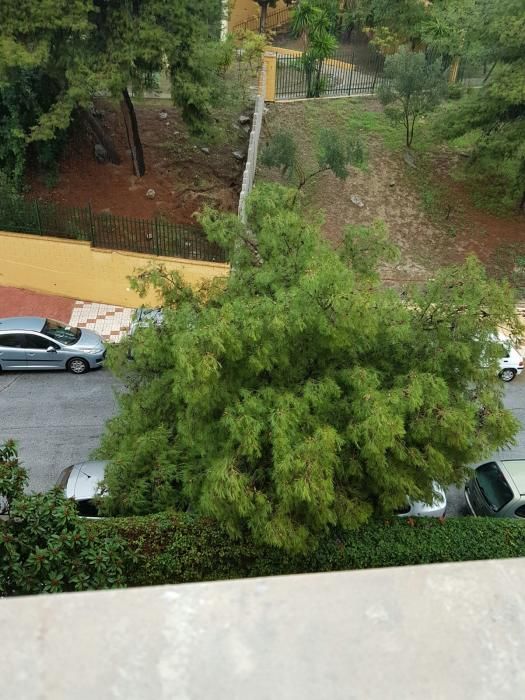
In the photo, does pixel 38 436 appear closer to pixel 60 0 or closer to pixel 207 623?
pixel 60 0

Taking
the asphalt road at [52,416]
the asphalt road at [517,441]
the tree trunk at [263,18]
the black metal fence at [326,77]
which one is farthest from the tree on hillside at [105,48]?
the tree trunk at [263,18]

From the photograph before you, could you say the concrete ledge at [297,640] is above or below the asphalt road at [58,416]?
above

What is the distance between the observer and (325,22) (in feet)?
85.0

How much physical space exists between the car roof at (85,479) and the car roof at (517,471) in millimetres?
7000

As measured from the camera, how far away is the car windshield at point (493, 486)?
1023 centimetres

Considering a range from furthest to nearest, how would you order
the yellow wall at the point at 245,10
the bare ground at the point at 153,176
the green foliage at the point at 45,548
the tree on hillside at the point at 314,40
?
1. the yellow wall at the point at 245,10
2. the tree on hillside at the point at 314,40
3. the bare ground at the point at 153,176
4. the green foliage at the point at 45,548

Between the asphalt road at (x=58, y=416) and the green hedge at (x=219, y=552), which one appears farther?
the asphalt road at (x=58, y=416)

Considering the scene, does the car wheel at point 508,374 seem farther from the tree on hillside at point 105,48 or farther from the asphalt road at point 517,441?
the tree on hillside at point 105,48

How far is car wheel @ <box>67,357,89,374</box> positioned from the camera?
14.1 metres

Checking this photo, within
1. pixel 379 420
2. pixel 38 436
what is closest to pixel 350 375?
pixel 379 420

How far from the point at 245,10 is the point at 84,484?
1218 inches

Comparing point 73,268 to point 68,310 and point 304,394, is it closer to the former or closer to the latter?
point 68,310

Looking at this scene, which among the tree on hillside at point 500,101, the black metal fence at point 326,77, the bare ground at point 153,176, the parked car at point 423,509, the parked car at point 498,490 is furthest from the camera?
the black metal fence at point 326,77

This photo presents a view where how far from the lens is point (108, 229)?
16422mm
